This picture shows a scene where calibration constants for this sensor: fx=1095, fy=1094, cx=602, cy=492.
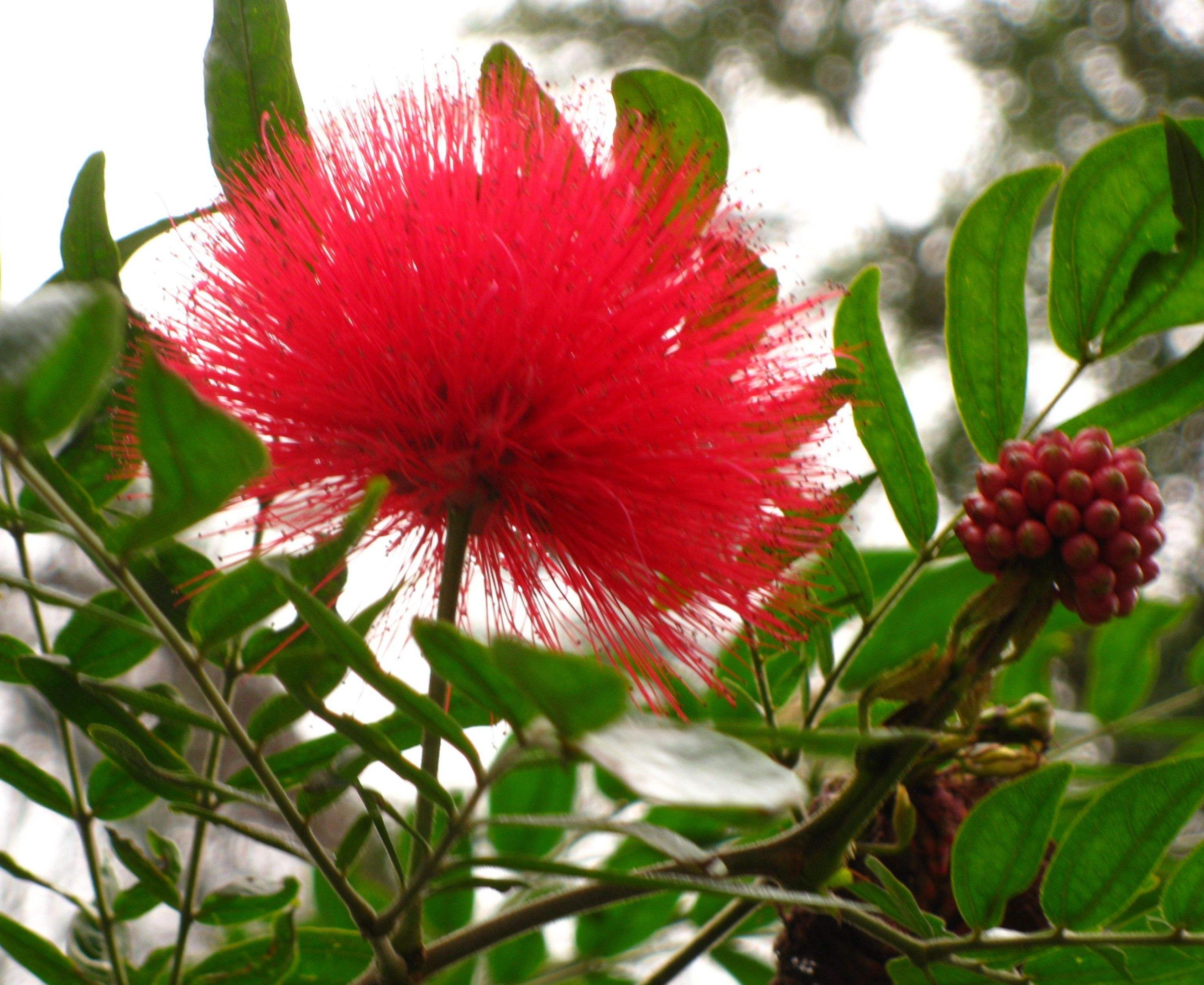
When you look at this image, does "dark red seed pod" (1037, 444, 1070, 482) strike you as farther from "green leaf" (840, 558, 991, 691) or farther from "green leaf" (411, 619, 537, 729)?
"green leaf" (411, 619, 537, 729)

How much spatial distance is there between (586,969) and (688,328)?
801 millimetres

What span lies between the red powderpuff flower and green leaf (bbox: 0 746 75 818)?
280 mm

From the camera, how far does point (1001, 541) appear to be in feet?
2.51

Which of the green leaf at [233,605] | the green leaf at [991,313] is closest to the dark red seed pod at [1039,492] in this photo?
the green leaf at [991,313]

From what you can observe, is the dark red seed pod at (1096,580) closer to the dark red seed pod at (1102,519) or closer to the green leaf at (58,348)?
the dark red seed pod at (1102,519)

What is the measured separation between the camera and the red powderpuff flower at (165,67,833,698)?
0.77m

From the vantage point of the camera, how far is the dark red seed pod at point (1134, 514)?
757 mm

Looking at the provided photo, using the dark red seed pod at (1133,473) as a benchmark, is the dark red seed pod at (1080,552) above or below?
below

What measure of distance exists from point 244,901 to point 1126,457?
0.80 metres

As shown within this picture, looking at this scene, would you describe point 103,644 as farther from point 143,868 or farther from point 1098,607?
point 1098,607

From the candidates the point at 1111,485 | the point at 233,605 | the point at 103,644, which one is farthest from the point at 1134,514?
the point at 103,644

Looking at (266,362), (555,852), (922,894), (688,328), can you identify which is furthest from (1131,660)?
(266,362)

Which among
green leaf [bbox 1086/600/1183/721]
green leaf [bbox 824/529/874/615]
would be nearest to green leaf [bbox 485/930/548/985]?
green leaf [bbox 824/529/874/615]

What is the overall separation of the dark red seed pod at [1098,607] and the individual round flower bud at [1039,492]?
2.7 inches
